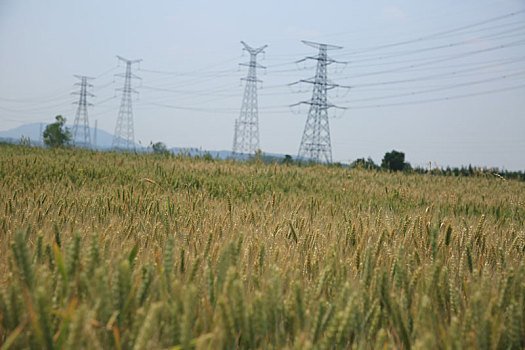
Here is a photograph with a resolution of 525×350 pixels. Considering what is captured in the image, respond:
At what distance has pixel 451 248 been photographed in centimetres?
208

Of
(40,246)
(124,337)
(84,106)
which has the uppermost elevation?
(84,106)

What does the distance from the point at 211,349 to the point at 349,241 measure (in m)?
1.37

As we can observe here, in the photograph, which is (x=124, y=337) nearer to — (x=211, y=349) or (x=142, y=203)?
(x=211, y=349)

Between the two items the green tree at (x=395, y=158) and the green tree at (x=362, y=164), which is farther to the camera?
the green tree at (x=395, y=158)

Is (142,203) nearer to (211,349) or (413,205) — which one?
(211,349)

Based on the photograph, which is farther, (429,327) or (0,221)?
(0,221)

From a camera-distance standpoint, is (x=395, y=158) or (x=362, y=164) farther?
(x=395, y=158)

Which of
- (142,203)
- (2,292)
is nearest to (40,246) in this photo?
(2,292)

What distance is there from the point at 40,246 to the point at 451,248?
1.93 meters

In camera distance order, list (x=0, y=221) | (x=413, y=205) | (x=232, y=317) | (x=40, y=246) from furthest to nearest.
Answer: (x=413, y=205) → (x=0, y=221) → (x=40, y=246) → (x=232, y=317)

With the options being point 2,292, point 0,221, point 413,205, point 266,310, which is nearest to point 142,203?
point 0,221

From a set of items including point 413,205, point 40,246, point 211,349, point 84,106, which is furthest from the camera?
point 84,106

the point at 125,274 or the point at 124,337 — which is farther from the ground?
the point at 125,274

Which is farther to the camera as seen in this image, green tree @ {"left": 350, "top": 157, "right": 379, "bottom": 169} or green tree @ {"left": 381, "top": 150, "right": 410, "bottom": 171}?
green tree @ {"left": 381, "top": 150, "right": 410, "bottom": 171}
